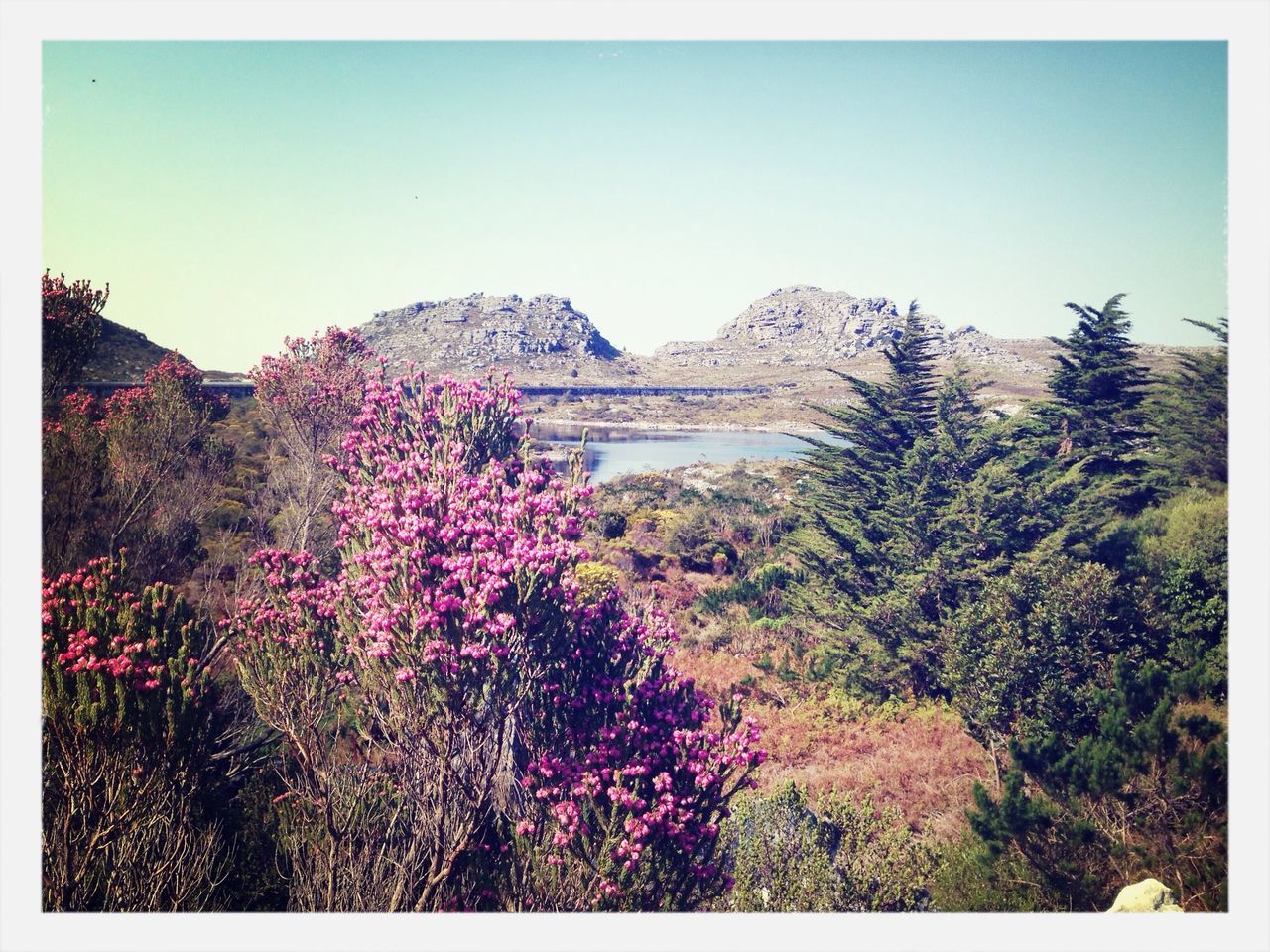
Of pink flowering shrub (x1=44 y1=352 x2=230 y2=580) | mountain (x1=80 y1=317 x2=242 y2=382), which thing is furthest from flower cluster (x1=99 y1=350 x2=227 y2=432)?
mountain (x1=80 y1=317 x2=242 y2=382)

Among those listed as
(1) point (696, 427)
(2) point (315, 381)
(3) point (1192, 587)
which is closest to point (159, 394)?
(2) point (315, 381)

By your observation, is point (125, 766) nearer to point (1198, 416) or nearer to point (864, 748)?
point (864, 748)

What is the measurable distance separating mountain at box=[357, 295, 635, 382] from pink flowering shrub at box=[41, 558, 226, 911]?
3270 millimetres

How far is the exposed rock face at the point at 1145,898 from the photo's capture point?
15.0 feet

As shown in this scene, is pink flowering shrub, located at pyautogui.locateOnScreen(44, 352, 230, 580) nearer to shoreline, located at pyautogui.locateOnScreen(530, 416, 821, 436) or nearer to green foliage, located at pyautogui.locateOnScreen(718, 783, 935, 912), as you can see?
shoreline, located at pyautogui.locateOnScreen(530, 416, 821, 436)

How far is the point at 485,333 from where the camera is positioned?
7.98m

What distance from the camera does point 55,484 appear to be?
5.80m

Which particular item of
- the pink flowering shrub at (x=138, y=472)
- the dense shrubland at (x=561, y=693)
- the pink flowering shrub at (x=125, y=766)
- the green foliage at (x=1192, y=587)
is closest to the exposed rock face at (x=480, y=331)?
the dense shrubland at (x=561, y=693)

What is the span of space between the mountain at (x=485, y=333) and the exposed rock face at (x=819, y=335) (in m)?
1.33

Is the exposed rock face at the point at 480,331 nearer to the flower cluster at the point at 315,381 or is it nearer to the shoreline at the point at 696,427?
the flower cluster at the point at 315,381

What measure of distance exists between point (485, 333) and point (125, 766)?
537cm
